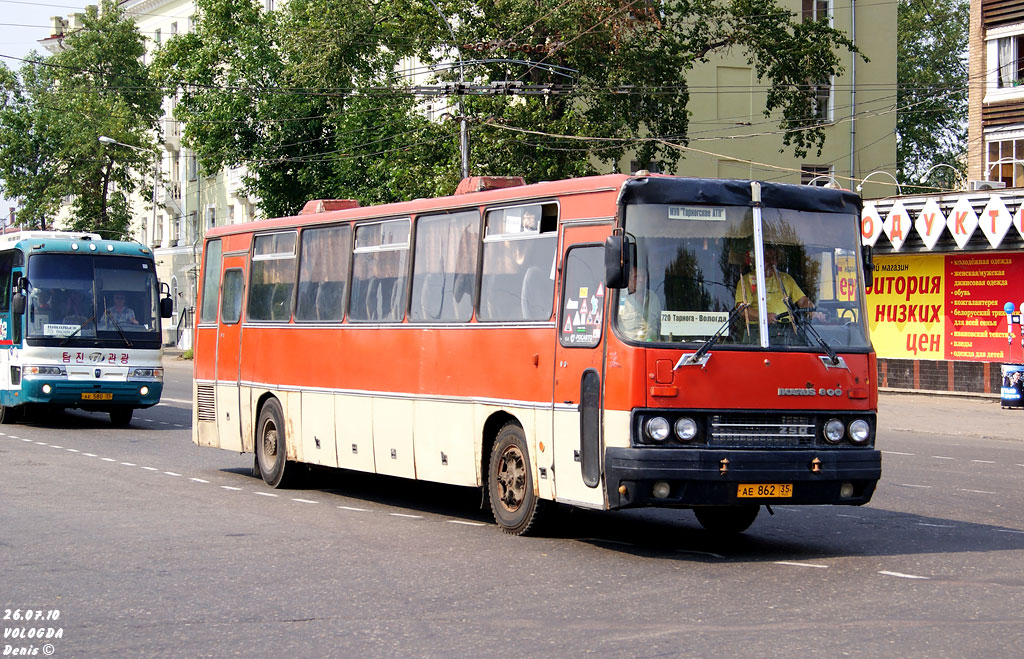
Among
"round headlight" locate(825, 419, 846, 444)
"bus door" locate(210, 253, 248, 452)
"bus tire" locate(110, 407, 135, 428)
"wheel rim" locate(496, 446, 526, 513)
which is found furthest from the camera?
"bus tire" locate(110, 407, 135, 428)

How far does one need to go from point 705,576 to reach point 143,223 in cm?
7755

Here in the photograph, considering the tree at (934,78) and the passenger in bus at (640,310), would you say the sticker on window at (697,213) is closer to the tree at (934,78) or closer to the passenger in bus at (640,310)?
the passenger in bus at (640,310)

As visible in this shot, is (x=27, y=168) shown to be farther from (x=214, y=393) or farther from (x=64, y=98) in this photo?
(x=214, y=393)

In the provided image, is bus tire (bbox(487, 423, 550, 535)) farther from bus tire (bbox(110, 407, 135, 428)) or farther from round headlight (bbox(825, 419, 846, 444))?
bus tire (bbox(110, 407, 135, 428))

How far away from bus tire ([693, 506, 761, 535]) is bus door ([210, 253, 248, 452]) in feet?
21.6

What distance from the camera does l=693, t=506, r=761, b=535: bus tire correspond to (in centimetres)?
1179

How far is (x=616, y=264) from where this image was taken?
10195mm

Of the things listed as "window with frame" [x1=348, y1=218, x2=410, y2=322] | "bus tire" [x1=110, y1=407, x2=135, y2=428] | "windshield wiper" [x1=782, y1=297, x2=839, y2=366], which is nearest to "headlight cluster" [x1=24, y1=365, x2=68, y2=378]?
"bus tire" [x1=110, y1=407, x2=135, y2=428]

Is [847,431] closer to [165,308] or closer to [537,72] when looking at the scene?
[165,308]

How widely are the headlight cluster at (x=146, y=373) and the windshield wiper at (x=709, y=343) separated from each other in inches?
623

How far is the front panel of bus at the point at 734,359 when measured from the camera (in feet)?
33.7

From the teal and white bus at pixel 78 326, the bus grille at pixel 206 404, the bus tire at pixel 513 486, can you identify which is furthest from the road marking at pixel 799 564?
the teal and white bus at pixel 78 326

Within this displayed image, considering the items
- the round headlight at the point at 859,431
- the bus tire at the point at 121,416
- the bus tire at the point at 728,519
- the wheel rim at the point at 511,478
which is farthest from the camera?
the bus tire at the point at 121,416

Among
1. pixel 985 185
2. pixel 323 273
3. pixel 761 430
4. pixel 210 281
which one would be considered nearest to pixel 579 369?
pixel 761 430
